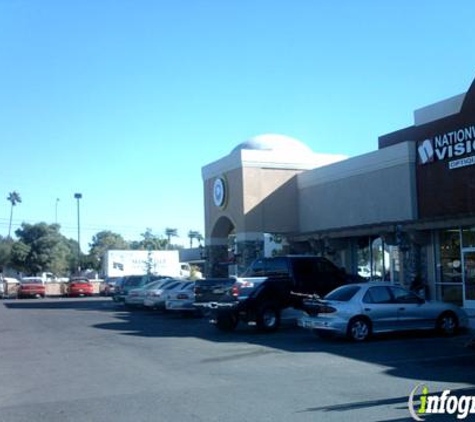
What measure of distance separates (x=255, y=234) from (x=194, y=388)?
82.3ft

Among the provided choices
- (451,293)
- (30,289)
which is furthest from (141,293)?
(30,289)

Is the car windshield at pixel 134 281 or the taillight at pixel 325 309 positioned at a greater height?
the car windshield at pixel 134 281

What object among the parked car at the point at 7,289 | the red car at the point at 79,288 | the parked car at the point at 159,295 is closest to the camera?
the parked car at the point at 159,295

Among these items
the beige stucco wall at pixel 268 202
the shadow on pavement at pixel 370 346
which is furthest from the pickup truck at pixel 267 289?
the beige stucco wall at pixel 268 202

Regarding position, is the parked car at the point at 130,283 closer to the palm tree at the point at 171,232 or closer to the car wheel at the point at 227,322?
the car wheel at the point at 227,322

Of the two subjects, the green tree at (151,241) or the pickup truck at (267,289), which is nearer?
the pickup truck at (267,289)

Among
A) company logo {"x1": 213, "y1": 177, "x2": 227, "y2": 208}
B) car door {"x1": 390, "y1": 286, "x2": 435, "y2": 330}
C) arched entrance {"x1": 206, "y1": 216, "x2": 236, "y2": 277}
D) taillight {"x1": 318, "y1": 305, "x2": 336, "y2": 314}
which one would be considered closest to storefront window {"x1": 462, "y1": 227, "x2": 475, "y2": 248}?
car door {"x1": 390, "y1": 286, "x2": 435, "y2": 330}

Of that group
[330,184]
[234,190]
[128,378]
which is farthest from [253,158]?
[128,378]

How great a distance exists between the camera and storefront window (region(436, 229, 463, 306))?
80.6ft

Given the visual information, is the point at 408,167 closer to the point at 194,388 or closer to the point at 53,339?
the point at 53,339

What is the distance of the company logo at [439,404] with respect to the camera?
8.37 metres

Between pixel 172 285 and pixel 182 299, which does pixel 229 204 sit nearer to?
pixel 172 285

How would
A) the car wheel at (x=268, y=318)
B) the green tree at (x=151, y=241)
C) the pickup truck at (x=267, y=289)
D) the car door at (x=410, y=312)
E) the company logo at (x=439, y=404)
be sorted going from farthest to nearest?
the green tree at (x=151, y=241) < the pickup truck at (x=267, y=289) < the car wheel at (x=268, y=318) < the car door at (x=410, y=312) < the company logo at (x=439, y=404)

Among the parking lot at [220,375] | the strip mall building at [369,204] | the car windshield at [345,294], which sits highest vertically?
the strip mall building at [369,204]
